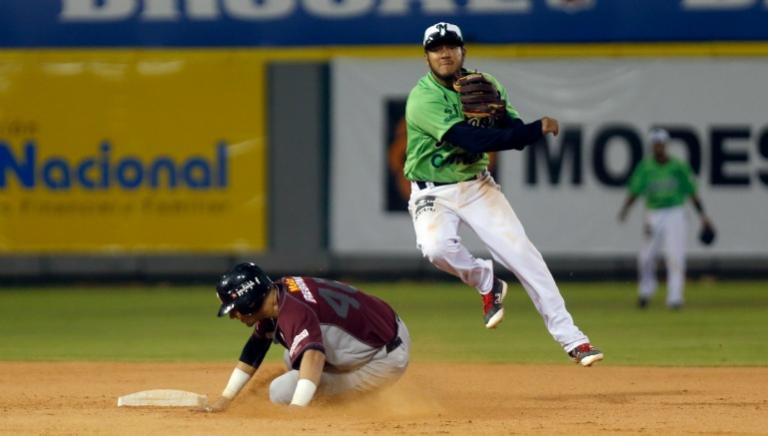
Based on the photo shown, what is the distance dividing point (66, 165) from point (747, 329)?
363 inches

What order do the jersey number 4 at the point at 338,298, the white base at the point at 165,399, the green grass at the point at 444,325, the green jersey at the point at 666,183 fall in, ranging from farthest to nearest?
1. the green jersey at the point at 666,183
2. the green grass at the point at 444,325
3. the white base at the point at 165,399
4. the jersey number 4 at the point at 338,298

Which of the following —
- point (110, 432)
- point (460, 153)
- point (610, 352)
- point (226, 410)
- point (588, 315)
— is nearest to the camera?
point (110, 432)

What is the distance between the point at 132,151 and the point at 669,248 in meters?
7.12

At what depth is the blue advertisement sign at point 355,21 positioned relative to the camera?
19.3 meters

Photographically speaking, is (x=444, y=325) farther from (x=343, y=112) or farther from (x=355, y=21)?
(x=355, y=21)

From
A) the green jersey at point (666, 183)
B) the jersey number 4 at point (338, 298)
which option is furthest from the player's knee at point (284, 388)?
the green jersey at point (666, 183)

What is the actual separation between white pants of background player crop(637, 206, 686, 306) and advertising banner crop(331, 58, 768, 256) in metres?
2.56

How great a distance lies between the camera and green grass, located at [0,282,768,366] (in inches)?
496

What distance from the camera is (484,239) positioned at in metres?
A: 9.16

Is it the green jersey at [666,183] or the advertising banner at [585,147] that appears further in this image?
the advertising banner at [585,147]

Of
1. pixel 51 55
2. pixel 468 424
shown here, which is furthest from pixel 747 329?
pixel 51 55

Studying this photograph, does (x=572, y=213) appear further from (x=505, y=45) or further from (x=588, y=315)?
(x=588, y=315)

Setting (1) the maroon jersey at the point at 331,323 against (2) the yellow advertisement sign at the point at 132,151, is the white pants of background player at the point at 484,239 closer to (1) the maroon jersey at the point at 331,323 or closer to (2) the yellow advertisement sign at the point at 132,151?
(1) the maroon jersey at the point at 331,323

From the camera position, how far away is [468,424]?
320 inches
